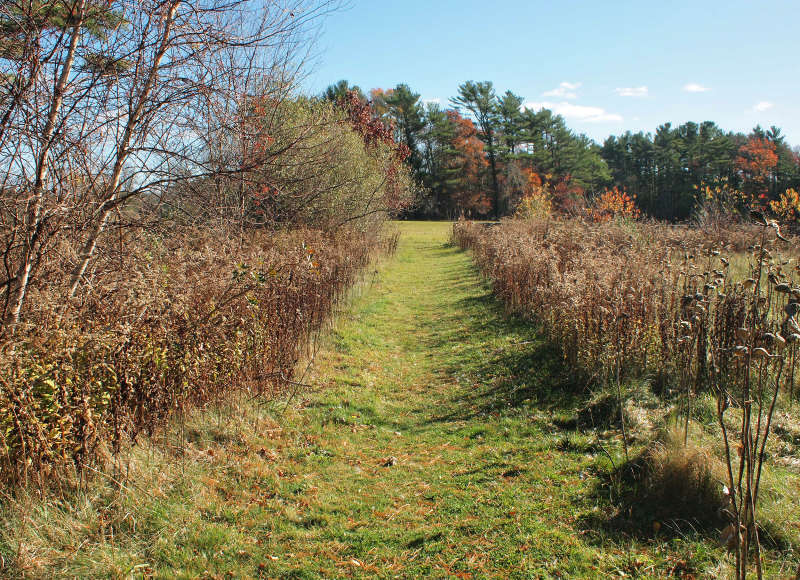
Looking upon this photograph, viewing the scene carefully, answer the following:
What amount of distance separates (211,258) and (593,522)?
441cm

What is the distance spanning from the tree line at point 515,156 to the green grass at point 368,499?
1685 inches

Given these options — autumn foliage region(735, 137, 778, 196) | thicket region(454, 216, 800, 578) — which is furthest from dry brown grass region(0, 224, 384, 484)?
autumn foliage region(735, 137, 778, 196)

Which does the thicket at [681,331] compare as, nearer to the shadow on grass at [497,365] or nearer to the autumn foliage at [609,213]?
the shadow on grass at [497,365]

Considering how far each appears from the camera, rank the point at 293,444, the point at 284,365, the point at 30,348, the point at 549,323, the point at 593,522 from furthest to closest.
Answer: the point at 549,323 → the point at 284,365 → the point at 293,444 → the point at 593,522 → the point at 30,348

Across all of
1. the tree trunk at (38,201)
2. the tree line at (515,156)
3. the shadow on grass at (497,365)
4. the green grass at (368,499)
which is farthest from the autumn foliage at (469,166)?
the tree trunk at (38,201)

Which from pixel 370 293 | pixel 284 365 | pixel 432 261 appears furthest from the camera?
pixel 432 261

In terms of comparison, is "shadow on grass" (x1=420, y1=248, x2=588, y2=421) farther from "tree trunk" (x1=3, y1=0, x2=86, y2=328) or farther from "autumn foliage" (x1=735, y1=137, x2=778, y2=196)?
"autumn foliage" (x1=735, y1=137, x2=778, y2=196)

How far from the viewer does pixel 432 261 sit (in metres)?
22.1

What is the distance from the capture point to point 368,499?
438cm

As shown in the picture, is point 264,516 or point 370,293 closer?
point 264,516

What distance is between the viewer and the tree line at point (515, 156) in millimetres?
48688

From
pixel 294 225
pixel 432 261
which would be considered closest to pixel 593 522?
pixel 294 225

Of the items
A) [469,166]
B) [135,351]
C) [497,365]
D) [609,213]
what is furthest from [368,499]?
[469,166]

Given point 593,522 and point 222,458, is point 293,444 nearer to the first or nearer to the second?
point 222,458
